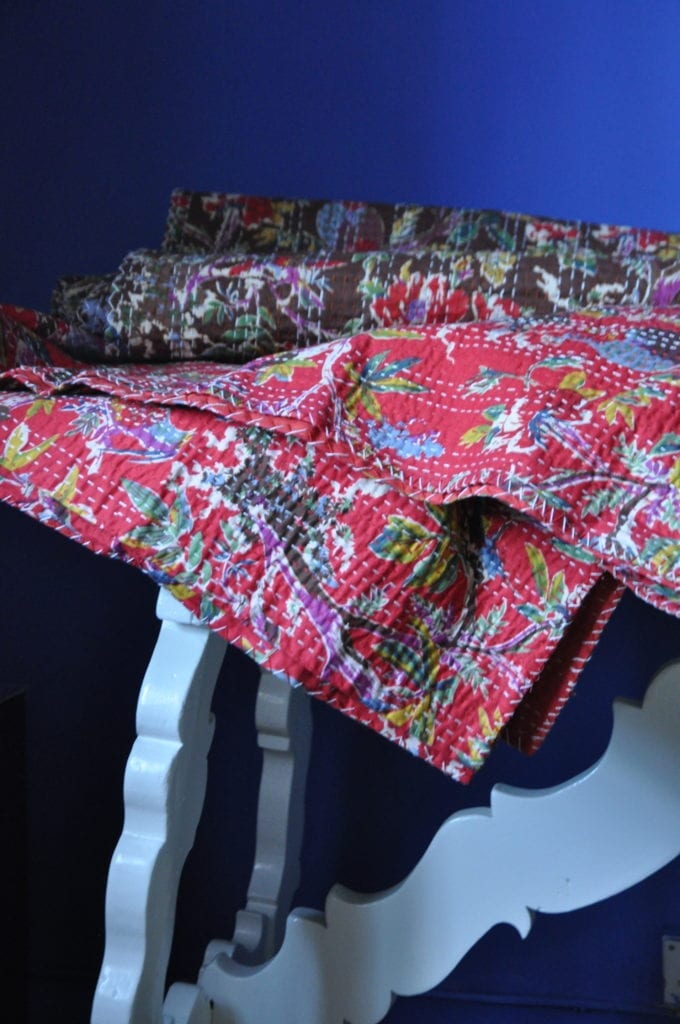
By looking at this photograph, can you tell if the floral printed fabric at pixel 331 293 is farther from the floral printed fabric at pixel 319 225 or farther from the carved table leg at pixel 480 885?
the carved table leg at pixel 480 885

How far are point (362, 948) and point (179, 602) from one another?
48cm

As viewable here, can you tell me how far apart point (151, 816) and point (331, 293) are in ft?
1.48

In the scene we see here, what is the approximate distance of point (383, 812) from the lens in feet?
4.29

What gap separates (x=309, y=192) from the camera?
1.28 meters

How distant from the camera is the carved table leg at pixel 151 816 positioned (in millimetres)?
661

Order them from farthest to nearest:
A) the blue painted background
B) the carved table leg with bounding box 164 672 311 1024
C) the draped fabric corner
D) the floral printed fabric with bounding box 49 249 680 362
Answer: the blue painted background < the carved table leg with bounding box 164 672 311 1024 < the floral printed fabric with bounding box 49 249 680 362 < the draped fabric corner

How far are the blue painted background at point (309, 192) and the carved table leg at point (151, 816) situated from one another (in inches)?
25.2

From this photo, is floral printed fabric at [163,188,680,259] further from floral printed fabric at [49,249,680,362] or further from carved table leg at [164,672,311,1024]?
carved table leg at [164,672,311,1024]

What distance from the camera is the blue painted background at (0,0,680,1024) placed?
124cm

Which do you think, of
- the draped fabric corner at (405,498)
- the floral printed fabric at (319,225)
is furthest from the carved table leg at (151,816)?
the floral printed fabric at (319,225)

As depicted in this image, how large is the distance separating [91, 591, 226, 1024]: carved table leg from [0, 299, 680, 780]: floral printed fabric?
0.16 ft

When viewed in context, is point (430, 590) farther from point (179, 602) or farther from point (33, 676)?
point (33, 676)

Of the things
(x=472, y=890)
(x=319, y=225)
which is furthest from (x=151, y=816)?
(x=319, y=225)

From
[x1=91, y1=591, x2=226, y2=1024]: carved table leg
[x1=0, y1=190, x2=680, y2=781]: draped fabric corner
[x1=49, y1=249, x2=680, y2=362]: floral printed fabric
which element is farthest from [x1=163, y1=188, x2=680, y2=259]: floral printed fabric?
[x1=91, y1=591, x2=226, y2=1024]: carved table leg
